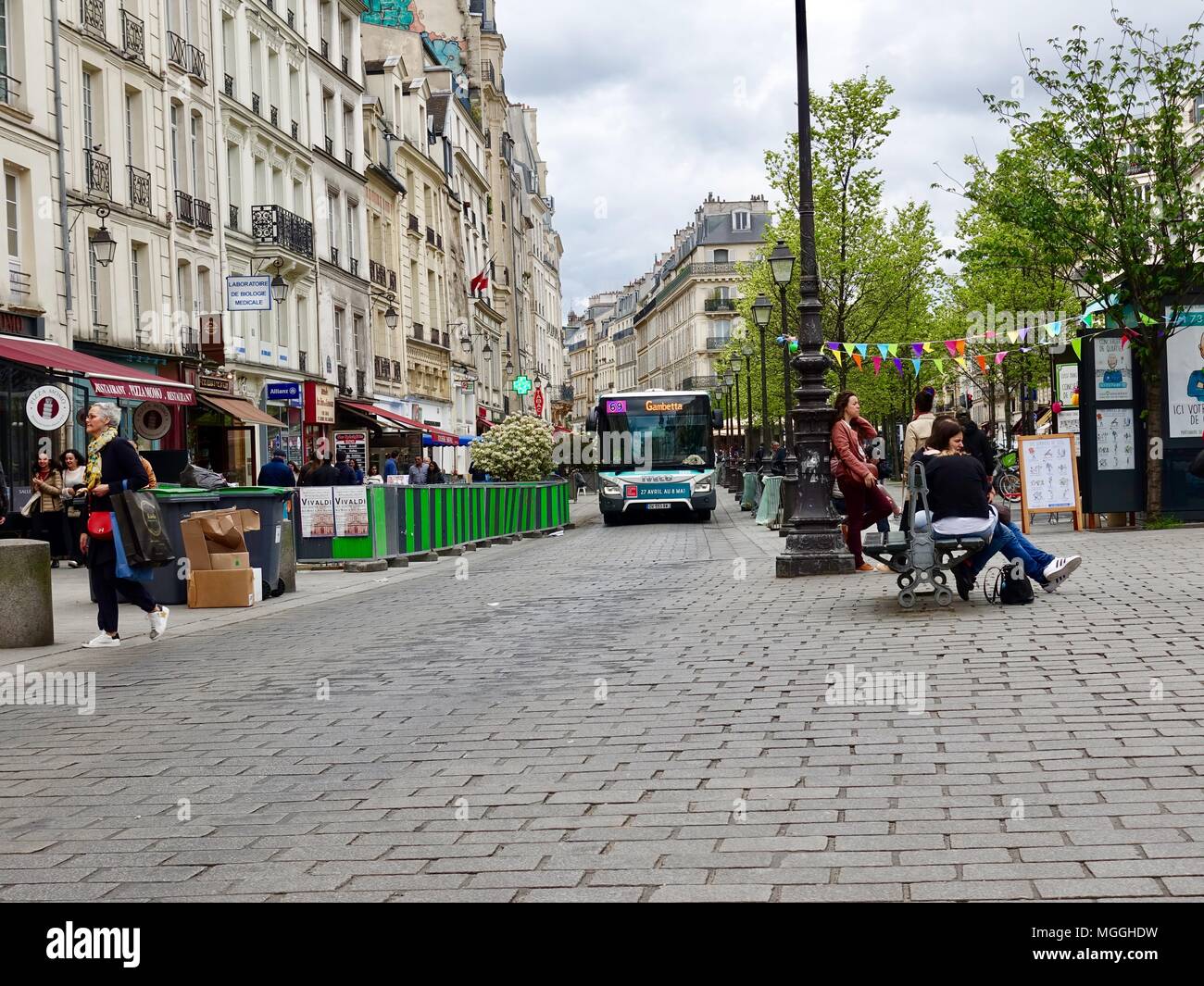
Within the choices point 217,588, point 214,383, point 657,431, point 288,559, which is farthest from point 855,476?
point 214,383

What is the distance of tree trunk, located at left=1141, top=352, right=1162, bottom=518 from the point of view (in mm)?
20453

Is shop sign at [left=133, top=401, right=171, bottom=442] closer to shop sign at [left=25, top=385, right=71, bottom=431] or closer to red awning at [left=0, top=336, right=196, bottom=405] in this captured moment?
red awning at [left=0, top=336, right=196, bottom=405]

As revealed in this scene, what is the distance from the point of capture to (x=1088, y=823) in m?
5.03

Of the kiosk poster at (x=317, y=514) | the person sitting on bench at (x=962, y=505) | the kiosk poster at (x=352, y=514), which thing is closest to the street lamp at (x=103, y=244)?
the kiosk poster at (x=317, y=514)

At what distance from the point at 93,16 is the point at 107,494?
1954cm

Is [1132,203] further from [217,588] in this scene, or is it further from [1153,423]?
[217,588]

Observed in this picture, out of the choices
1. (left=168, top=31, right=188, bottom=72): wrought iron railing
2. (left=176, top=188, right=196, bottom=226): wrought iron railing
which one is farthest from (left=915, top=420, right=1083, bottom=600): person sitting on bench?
(left=168, top=31, right=188, bottom=72): wrought iron railing

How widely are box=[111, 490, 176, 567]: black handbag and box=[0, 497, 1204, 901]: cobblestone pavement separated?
70 centimetres

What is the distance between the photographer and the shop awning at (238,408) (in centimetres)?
3125

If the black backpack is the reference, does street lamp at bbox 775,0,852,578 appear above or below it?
above

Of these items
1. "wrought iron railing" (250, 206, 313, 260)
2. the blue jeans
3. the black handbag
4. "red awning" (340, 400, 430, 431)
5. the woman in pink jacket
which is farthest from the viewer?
"red awning" (340, 400, 430, 431)

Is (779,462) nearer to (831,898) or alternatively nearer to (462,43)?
(831,898)

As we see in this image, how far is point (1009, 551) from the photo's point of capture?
11.7 metres
